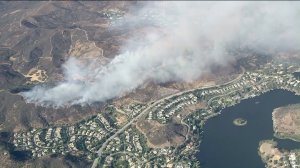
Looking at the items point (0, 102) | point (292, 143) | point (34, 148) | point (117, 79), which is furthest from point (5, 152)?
point (292, 143)

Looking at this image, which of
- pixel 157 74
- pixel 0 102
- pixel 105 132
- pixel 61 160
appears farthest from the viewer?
pixel 157 74

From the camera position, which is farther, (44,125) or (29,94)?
(29,94)

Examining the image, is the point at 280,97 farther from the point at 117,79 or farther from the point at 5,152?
the point at 5,152

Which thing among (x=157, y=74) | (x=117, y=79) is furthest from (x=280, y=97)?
(x=117, y=79)

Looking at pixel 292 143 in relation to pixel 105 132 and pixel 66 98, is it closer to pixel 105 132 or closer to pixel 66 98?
pixel 105 132

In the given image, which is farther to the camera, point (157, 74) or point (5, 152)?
point (157, 74)

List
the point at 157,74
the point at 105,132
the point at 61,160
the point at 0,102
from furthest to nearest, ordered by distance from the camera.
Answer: the point at 157,74
the point at 0,102
the point at 105,132
the point at 61,160
